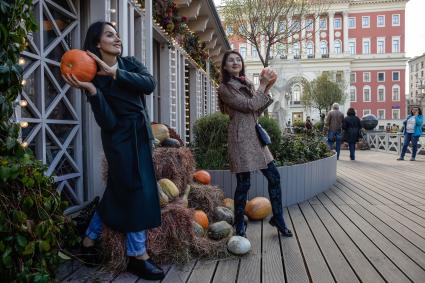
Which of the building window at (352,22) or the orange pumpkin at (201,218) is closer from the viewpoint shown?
the orange pumpkin at (201,218)

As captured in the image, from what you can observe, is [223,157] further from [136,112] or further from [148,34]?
[136,112]

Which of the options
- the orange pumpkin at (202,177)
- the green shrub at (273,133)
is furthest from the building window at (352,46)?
the orange pumpkin at (202,177)

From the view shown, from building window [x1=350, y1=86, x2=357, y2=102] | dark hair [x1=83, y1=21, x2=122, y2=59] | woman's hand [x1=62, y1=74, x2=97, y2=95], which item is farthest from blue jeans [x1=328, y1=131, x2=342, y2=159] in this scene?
building window [x1=350, y1=86, x2=357, y2=102]

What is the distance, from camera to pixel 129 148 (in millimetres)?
2547

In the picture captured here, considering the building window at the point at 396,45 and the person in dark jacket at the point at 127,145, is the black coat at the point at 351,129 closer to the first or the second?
the person in dark jacket at the point at 127,145

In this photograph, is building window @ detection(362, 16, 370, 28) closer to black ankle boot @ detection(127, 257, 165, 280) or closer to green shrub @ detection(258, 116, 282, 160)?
green shrub @ detection(258, 116, 282, 160)

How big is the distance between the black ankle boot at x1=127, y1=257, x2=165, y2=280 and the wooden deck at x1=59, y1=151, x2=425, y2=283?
5 cm

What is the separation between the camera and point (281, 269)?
281 centimetres

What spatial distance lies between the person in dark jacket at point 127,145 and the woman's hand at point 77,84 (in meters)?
0.09

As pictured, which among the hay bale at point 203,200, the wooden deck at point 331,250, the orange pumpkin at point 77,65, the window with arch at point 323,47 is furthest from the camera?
the window with arch at point 323,47

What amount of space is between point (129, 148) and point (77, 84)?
0.54m

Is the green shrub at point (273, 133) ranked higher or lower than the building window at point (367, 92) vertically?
lower

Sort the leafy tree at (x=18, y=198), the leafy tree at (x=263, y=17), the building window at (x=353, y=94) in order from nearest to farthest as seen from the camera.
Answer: the leafy tree at (x=18, y=198)
the leafy tree at (x=263, y=17)
the building window at (x=353, y=94)

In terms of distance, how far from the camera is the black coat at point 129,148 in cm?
253
